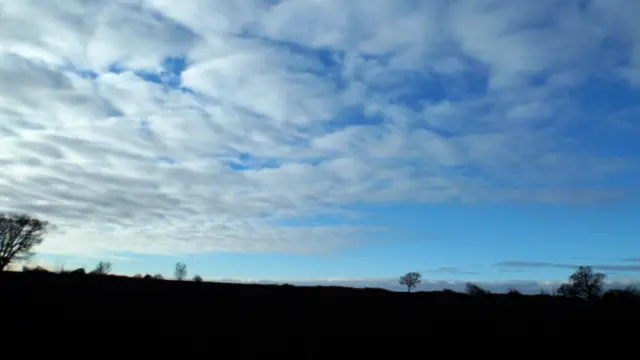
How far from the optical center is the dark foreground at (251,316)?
15.0m

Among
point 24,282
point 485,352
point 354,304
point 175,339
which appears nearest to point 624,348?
point 485,352

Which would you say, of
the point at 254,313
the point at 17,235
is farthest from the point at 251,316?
the point at 17,235

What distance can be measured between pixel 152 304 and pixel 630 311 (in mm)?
27613

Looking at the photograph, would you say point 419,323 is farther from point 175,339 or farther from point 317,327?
point 175,339

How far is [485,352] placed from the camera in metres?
17.5

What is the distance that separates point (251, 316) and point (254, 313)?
0.58 metres

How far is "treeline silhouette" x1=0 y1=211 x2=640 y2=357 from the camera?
15.3 m

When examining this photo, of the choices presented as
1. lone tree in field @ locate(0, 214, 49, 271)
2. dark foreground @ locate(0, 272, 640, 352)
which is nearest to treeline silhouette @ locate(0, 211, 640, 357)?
dark foreground @ locate(0, 272, 640, 352)

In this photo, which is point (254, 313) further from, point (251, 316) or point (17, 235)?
point (17, 235)

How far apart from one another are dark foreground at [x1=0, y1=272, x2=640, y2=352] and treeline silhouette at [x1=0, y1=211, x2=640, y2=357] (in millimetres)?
43

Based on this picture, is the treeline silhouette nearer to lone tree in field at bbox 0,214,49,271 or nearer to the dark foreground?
the dark foreground

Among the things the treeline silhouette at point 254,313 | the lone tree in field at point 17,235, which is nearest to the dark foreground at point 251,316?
the treeline silhouette at point 254,313

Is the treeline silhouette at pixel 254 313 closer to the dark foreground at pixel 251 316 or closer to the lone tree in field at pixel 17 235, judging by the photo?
the dark foreground at pixel 251 316

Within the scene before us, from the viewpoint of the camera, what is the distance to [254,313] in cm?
1919
